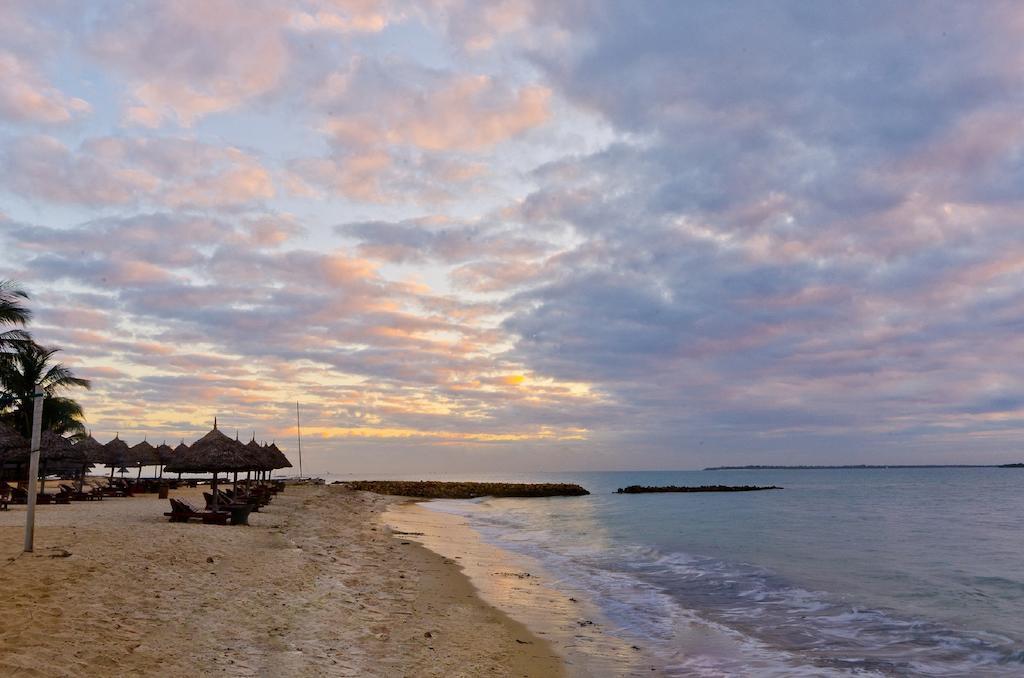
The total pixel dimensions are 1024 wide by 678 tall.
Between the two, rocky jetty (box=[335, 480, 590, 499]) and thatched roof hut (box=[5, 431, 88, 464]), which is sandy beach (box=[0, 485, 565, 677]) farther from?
rocky jetty (box=[335, 480, 590, 499])

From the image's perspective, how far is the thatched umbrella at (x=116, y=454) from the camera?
3769cm

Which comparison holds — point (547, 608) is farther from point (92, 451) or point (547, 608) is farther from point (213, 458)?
point (92, 451)

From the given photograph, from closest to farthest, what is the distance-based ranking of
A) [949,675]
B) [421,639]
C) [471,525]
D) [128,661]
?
[128,661]
[421,639]
[949,675]
[471,525]

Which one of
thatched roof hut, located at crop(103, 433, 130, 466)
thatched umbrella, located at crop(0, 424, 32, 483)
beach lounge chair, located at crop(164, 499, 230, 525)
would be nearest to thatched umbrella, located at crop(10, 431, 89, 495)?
thatched umbrella, located at crop(0, 424, 32, 483)

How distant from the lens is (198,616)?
876 centimetres

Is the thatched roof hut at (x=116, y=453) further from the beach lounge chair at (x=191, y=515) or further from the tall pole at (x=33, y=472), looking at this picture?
the tall pole at (x=33, y=472)

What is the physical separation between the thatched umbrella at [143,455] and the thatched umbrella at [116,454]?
410 mm

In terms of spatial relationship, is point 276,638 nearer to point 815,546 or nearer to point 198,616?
point 198,616

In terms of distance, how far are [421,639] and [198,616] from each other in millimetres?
3085

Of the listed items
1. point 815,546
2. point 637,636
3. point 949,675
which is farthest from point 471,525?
point 949,675

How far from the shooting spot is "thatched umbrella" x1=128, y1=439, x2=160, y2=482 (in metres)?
40.0

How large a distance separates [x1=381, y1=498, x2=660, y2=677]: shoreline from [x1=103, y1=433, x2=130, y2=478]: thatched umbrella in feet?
74.2

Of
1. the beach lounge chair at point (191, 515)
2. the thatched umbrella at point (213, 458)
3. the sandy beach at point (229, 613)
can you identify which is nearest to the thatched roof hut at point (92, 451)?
the thatched umbrella at point (213, 458)

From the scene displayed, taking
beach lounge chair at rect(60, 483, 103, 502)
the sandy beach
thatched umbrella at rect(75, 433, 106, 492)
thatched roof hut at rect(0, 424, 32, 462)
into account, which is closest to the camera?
the sandy beach
